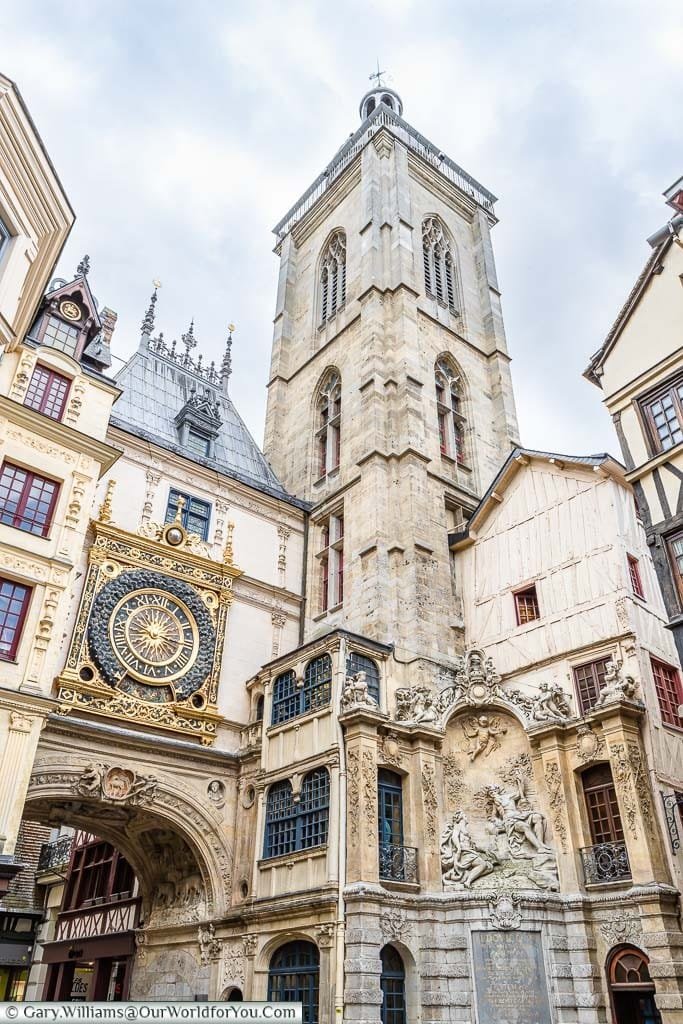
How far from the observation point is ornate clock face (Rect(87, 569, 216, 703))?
20.1 m

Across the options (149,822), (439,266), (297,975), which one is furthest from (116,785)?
(439,266)

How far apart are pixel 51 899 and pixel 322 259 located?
3208 centimetres

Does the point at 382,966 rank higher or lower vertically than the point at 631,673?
lower

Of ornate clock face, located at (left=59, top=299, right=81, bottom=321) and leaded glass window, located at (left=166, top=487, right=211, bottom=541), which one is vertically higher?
ornate clock face, located at (left=59, top=299, right=81, bottom=321)

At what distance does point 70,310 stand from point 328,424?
38.5 ft

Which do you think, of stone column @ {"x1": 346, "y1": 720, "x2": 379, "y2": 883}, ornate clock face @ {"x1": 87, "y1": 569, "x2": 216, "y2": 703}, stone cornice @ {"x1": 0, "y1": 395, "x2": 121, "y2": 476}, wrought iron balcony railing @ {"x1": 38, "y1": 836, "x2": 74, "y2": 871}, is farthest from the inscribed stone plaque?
wrought iron balcony railing @ {"x1": 38, "y1": 836, "x2": 74, "y2": 871}

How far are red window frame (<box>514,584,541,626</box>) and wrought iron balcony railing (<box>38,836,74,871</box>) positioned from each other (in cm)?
2229

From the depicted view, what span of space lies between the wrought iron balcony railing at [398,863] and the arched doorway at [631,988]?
4.64 metres

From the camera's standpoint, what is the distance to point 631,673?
1841 centimetres

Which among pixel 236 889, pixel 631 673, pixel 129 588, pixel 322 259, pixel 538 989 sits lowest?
pixel 538 989

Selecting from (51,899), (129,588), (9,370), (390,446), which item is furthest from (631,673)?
(51,899)

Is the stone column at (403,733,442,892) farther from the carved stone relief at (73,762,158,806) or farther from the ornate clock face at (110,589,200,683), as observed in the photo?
the ornate clock face at (110,589,200,683)

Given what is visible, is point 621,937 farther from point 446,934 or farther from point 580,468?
point 580,468

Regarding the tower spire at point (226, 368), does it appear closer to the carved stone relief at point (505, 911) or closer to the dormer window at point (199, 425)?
the dormer window at point (199, 425)
